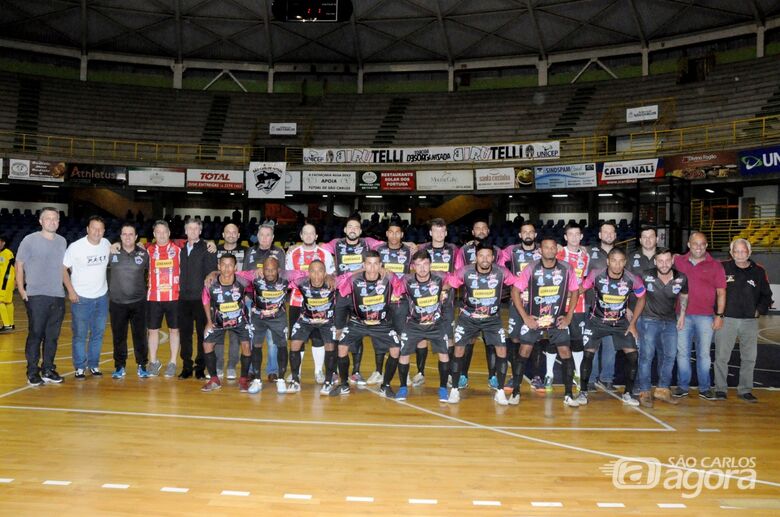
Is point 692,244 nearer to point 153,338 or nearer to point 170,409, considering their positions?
Answer: point 170,409

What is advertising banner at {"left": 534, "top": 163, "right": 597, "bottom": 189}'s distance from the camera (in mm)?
25484

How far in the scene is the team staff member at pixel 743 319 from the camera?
330 inches

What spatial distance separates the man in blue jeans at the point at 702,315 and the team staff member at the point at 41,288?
8191 millimetres

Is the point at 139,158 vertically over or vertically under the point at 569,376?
over

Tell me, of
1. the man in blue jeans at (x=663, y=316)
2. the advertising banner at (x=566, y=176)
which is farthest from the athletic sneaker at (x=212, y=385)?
the advertising banner at (x=566, y=176)

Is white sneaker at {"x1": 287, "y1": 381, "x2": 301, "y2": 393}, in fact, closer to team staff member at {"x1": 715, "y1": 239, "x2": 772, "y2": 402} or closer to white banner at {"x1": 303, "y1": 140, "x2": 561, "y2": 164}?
team staff member at {"x1": 715, "y1": 239, "x2": 772, "y2": 402}

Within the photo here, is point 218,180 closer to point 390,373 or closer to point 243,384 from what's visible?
point 243,384

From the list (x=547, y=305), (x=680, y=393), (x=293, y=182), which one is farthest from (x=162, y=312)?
(x=293, y=182)

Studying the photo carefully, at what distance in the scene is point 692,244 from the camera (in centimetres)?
857

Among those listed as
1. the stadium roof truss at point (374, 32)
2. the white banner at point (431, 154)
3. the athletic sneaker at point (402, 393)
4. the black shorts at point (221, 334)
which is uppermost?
the stadium roof truss at point (374, 32)

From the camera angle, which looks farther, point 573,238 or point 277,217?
point 277,217

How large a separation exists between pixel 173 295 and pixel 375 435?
4115 millimetres

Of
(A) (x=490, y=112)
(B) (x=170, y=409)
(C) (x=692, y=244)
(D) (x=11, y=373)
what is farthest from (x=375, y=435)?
(A) (x=490, y=112)

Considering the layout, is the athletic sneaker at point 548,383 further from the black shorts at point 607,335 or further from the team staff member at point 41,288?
the team staff member at point 41,288
